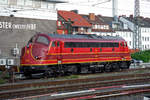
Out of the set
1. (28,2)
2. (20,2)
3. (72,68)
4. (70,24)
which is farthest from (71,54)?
(70,24)

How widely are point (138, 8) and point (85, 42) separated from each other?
29.8 m

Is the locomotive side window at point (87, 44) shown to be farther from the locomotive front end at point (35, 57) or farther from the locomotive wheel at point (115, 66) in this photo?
the locomotive front end at point (35, 57)

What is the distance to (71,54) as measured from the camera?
83.0 ft

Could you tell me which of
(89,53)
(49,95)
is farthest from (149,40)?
(49,95)

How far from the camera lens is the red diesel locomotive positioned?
75.9 ft

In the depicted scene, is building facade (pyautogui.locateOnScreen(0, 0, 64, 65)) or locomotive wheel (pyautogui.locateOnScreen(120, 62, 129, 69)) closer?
locomotive wheel (pyautogui.locateOnScreen(120, 62, 129, 69))

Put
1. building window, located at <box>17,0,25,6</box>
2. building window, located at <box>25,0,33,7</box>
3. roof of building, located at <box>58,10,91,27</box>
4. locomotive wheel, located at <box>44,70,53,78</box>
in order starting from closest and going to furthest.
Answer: locomotive wheel, located at <box>44,70,53,78</box> → building window, located at <box>17,0,25,6</box> → building window, located at <box>25,0,33,7</box> → roof of building, located at <box>58,10,91,27</box>

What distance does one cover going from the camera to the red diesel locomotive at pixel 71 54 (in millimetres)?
23141

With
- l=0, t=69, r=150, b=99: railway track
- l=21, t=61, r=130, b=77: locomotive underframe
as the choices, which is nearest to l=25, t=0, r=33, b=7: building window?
l=21, t=61, r=130, b=77: locomotive underframe

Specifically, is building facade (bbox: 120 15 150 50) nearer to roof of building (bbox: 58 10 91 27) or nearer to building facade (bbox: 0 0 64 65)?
roof of building (bbox: 58 10 91 27)

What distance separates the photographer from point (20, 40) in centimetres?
4078

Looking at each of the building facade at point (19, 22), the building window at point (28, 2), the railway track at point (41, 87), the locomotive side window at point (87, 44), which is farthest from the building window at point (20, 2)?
the railway track at point (41, 87)

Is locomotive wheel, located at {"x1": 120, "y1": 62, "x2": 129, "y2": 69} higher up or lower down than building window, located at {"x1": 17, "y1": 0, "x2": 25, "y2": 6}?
lower down

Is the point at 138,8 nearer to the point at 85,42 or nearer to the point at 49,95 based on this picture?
the point at 85,42
